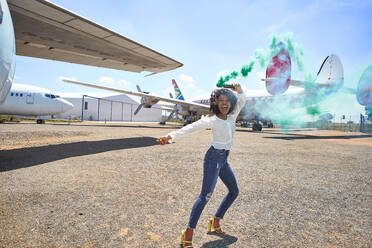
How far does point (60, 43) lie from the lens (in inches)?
418

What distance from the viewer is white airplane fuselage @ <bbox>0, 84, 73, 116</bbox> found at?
20.0 meters

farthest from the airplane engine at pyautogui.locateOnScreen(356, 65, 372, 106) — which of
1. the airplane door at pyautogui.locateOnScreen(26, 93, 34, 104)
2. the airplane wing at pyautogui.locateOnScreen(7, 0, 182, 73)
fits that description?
the airplane door at pyautogui.locateOnScreen(26, 93, 34, 104)

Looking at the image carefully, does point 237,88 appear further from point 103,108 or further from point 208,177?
point 103,108

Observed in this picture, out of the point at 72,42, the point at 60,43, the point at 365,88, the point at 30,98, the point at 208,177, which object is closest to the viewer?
the point at 208,177

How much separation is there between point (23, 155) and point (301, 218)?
26.2ft

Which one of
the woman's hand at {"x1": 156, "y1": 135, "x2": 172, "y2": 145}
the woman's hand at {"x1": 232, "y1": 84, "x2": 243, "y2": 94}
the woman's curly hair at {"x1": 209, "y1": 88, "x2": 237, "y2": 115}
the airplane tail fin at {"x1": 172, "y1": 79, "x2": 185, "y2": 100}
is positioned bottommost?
the woman's hand at {"x1": 156, "y1": 135, "x2": 172, "y2": 145}

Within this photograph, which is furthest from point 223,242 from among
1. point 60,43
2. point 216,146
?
point 60,43

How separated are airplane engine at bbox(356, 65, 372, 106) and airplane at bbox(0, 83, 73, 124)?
94.4 feet

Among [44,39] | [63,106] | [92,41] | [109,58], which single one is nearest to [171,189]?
[92,41]

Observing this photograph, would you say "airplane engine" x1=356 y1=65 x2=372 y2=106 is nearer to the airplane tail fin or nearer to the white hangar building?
the airplane tail fin

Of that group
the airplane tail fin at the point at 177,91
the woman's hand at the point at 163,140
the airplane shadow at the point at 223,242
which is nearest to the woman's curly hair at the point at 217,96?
the woman's hand at the point at 163,140

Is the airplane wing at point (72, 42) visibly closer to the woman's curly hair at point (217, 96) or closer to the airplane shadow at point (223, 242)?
the woman's curly hair at point (217, 96)

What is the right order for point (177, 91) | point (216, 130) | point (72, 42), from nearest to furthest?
point (216, 130)
point (72, 42)
point (177, 91)

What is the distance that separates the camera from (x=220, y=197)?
12.4ft
